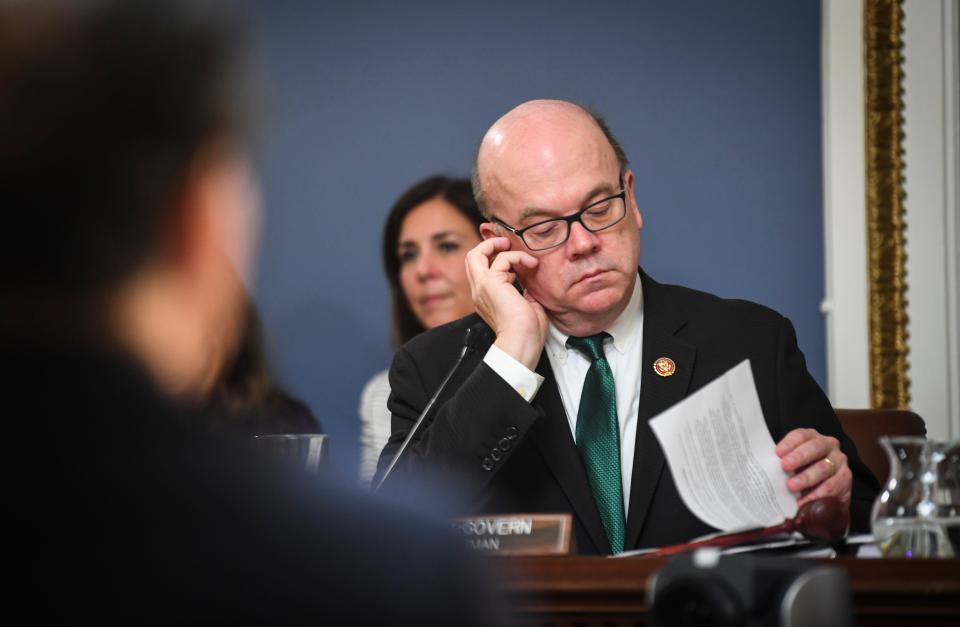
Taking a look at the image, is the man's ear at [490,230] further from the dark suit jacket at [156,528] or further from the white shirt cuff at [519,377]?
the dark suit jacket at [156,528]

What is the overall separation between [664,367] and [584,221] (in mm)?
300

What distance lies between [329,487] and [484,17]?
2.92m

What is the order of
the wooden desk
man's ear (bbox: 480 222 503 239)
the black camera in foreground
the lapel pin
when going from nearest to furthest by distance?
1. the black camera in foreground
2. the wooden desk
3. the lapel pin
4. man's ear (bbox: 480 222 503 239)

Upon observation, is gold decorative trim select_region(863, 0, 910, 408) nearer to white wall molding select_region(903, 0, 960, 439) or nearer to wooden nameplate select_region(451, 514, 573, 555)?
white wall molding select_region(903, 0, 960, 439)

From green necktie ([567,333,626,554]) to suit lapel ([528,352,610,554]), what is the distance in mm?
30

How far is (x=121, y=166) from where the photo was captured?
512mm

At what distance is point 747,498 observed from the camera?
151 centimetres

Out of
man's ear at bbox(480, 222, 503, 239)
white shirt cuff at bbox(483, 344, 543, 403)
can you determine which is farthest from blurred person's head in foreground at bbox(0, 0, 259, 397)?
man's ear at bbox(480, 222, 503, 239)

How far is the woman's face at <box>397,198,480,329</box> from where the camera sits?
3211 mm

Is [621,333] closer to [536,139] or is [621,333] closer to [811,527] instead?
[536,139]

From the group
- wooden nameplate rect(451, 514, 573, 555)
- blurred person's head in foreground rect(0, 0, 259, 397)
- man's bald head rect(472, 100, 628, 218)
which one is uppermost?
man's bald head rect(472, 100, 628, 218)

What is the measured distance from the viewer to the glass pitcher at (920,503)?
131 cm

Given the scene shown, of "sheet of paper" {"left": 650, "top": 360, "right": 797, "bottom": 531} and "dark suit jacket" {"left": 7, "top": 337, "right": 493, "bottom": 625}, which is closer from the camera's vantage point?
"dark suit jacket" {"left": 7, "top": 337, "right": 493, "bottom": 625}

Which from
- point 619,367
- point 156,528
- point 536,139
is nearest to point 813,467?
point 619,367
